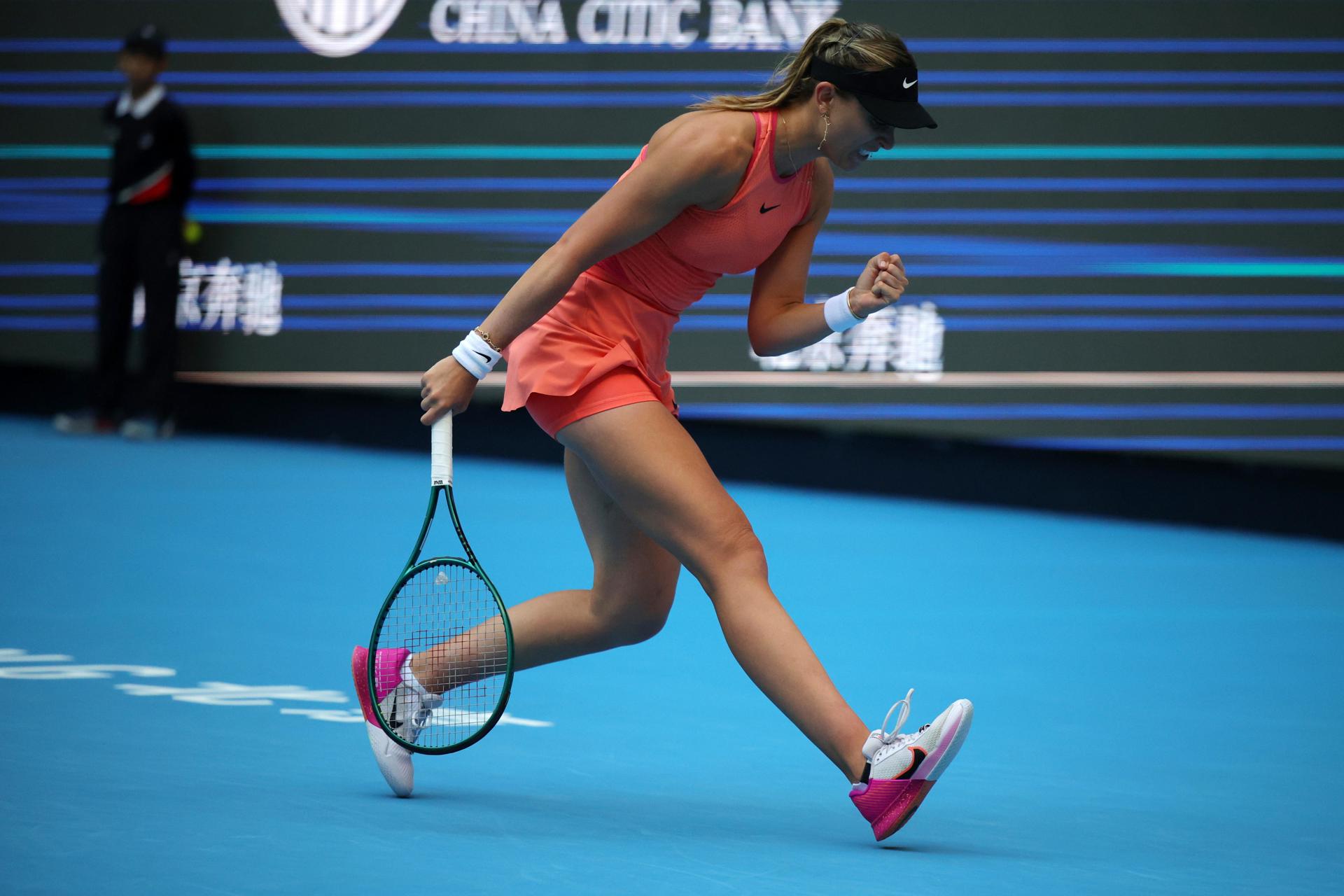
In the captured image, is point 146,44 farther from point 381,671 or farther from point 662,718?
point 381,671

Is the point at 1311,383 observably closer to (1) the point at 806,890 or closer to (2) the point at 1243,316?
(2) the point at 1243,316

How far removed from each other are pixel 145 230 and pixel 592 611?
6.85 metres

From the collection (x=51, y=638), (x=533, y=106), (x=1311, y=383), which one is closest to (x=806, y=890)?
(x=51, y=638)

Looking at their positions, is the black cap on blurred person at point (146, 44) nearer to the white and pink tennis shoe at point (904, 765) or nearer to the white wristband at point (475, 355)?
the white wristband at point (475, 355)

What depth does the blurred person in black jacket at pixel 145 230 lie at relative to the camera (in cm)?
962

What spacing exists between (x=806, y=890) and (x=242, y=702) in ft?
6.01

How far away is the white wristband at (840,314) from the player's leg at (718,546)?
0.40m

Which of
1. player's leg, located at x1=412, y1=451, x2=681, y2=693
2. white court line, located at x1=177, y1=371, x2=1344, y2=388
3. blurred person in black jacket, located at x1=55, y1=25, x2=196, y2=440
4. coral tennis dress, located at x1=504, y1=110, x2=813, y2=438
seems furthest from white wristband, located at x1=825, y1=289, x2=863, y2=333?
blurred person in black jacket, located at x1=55, y1=25, x2=196, y2=440

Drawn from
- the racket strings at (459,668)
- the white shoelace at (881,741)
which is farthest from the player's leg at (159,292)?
the white shoelace at (881,741)

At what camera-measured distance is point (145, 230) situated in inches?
383

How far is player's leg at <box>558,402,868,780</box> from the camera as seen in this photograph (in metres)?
3.20

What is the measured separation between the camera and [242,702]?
4305 mm

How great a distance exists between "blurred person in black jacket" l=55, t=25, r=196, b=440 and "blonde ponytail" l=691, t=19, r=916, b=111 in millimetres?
6820

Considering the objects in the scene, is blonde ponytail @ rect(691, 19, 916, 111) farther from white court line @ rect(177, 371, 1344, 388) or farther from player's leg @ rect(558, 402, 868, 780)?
white court line @ rect(177, 371, 1344, 388)
